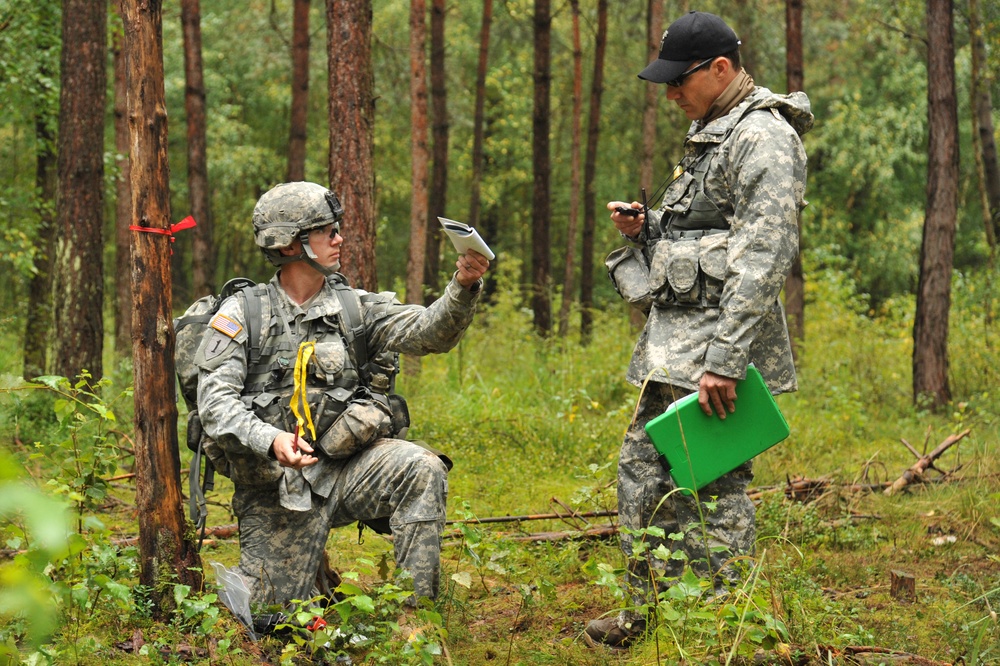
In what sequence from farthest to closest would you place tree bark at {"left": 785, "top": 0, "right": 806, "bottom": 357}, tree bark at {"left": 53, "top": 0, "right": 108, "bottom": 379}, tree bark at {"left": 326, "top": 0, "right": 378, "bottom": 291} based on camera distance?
1. tree bark at {"left": 785, "top": 0, "right": 806, "bottom": 357}
2. tree bark at {"left": 53, "top": 0, "right": 108, "bottom": 379}
3. tree bark at {"left": 326, "top": 0, "right": 378, "bottom": 291}

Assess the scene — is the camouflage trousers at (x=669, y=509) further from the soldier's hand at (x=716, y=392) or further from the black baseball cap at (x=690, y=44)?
the black baseball cap at (x=690, y=44)

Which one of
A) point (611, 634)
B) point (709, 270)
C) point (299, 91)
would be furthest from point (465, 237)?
point (299, 91)

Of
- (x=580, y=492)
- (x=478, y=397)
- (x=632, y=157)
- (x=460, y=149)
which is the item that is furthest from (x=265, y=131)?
(x=580, y=492)

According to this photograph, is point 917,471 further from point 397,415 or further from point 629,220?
point 397,415

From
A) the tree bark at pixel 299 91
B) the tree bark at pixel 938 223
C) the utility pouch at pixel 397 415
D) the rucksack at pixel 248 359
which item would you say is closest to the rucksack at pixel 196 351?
the rucksack at pixel 248 359

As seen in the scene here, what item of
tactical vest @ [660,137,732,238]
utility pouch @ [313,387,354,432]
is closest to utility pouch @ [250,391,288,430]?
utility pouch @ [313,387,354,432]

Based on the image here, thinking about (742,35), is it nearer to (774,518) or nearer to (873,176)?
(873,176)

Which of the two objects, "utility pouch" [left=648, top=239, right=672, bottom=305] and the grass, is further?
"utility pouch" [left=648, top=239, right=672, bottom=305]

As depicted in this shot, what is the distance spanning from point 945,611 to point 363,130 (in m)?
4.78

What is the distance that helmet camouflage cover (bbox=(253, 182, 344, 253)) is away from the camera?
4078mm

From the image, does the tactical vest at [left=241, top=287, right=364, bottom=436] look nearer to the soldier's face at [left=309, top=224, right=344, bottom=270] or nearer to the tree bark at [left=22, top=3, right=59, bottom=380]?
the soldier's face at [left=309, top=224, right=344, bottom=270]

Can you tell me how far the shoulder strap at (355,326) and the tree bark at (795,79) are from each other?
21.7ft

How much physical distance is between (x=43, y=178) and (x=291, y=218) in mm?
9045

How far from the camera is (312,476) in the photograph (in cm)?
404
